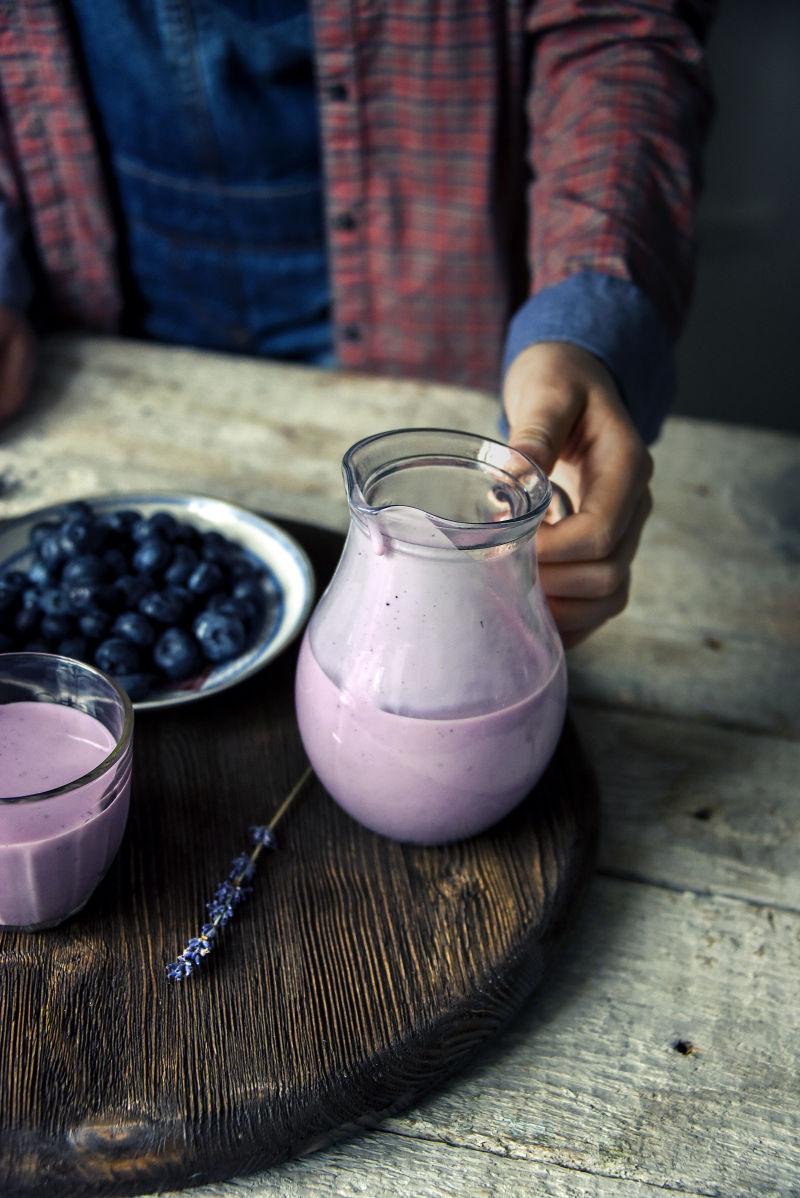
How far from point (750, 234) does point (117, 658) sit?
12.1ft

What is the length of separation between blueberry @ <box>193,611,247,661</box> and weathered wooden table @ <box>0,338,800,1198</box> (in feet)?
0.96

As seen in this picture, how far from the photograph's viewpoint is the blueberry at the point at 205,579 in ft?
2.80

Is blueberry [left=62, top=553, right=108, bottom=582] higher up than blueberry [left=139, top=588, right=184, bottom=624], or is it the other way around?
blueberry [left=62, top=553, right=108, bottom=582]

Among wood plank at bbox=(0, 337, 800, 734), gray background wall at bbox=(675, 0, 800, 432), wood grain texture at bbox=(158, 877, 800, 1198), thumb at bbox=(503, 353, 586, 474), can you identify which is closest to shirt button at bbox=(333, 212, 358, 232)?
wood plank at bbox=(0, 337, 800, 734)

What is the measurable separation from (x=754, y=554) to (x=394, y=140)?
0.78 metres

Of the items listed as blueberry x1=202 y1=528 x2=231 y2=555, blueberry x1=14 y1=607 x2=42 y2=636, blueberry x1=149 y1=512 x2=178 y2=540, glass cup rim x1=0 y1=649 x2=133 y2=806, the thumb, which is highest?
the thumb

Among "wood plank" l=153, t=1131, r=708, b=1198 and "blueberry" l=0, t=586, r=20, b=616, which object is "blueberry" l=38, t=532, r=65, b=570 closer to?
"blueberry" l=0, t=586, r=20, b=616

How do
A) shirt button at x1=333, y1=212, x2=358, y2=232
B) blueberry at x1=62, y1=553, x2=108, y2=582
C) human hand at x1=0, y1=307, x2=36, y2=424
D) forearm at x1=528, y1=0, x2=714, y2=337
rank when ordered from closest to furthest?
blueberry at x1=62, y1=553, x2=108, y2=582 < forearm at x1=528, y1=0, x2=714, y2=337 < human hand at x1=0, y1=307, x2=36, y2=424 < shirt button at x1=333, y1=212, x2=358, y2=232

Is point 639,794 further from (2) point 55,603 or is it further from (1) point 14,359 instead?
(1) point 14,359

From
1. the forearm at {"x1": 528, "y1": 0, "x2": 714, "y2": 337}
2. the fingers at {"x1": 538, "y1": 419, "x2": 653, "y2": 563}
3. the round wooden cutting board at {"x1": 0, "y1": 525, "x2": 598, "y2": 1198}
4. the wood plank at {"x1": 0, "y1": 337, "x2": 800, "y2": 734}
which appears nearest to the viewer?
the round wooden cutting board at {"x1": 0, "y1": 525, "x2": 598, "y2": 1198}

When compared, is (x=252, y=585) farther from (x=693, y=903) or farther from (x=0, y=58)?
(x=0, y=58)

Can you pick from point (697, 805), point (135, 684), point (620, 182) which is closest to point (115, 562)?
point (135, 684)

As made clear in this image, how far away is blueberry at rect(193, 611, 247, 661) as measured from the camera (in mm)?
821

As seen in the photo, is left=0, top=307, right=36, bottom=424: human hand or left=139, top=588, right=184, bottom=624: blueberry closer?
left=139, top=588, right=184, bottom=624: blueberry
